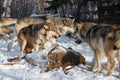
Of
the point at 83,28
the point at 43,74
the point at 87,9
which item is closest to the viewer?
the point at 43,74

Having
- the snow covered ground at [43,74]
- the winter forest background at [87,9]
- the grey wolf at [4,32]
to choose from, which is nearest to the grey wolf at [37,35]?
the snow covered ground at [43,74]

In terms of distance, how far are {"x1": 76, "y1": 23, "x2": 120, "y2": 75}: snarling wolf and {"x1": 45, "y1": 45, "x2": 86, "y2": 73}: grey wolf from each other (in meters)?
0.56

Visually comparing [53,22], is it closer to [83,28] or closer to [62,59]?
[83,28]

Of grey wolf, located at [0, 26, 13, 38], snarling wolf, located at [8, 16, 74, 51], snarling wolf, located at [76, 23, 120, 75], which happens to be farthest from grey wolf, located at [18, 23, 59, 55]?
grey wolf, located at [0, 26, 13, 38]

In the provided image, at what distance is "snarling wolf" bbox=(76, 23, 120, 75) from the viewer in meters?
7.20

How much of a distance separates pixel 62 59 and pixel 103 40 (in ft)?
5.25

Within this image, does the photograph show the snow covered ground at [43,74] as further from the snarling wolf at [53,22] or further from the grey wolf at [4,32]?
the grey wolf at [4,32]

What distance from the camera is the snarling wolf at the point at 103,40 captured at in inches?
283

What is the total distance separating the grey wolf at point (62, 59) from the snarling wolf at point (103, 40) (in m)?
0.56

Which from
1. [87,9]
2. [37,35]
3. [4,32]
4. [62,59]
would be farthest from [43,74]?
[87,9]

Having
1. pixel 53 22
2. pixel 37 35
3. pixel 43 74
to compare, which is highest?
pixel 53 22

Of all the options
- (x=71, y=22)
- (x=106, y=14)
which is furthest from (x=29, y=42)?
Answer: (x=106, y=14)

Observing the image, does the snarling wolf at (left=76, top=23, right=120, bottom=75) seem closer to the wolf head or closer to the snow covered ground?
the wolf head

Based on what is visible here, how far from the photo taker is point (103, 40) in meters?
7.46
